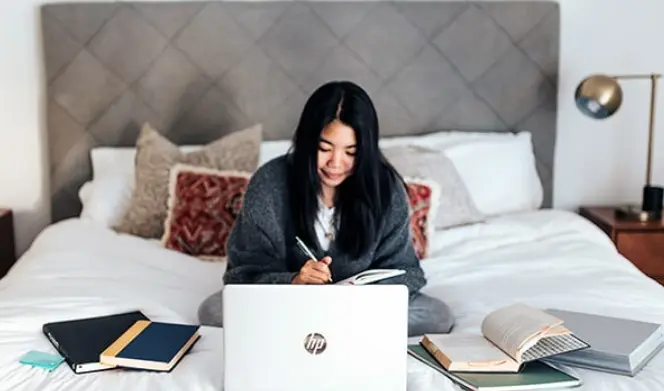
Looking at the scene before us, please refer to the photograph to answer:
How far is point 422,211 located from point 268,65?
35.0 inches

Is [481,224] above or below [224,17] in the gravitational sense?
below

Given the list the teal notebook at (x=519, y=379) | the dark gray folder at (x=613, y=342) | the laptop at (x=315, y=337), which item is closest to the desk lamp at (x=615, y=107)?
the dark gray folder at (x=613, y=342)

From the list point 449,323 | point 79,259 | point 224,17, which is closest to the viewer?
point 449,323

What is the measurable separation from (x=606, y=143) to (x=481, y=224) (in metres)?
0.80

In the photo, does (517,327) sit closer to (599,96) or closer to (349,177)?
(349,177)

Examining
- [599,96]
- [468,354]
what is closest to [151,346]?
[468,354]

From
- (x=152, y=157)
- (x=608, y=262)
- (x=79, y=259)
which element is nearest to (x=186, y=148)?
(x=152, y=157)

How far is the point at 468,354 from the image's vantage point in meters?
1.61

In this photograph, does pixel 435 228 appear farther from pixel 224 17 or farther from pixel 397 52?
pixel 224 17

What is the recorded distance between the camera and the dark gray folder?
1.58 meters

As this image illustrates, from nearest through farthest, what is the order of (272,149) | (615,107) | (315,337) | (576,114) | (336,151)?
1. (315,337)
2. (336,151)
3. (615,107)
4. (272,149)
5. (576,114)

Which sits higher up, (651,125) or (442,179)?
(651,125)

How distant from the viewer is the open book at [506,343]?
61.8 inches

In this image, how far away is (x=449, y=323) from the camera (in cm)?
197
